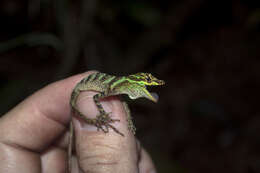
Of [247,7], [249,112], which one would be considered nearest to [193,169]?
[249,112]

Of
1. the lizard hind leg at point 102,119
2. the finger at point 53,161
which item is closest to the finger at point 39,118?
the finger at point 53,161

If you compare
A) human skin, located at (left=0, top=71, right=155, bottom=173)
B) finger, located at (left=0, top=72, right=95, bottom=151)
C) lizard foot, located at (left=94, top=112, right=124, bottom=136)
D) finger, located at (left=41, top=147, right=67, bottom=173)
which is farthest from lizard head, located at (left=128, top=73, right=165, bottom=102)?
finger, located at (left=41, top=147, right=67, bottom=173)

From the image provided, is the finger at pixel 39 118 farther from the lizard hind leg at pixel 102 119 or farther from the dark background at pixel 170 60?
the dark background at pixel 170 60

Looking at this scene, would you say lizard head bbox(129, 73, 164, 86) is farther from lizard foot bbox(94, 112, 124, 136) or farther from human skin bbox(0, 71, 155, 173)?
lizard foot bbox(94, 112, 124, 136)

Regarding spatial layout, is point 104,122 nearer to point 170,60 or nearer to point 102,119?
point 102,119

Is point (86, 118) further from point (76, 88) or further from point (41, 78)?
point (41, 78)

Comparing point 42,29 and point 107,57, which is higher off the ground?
point 42,29
